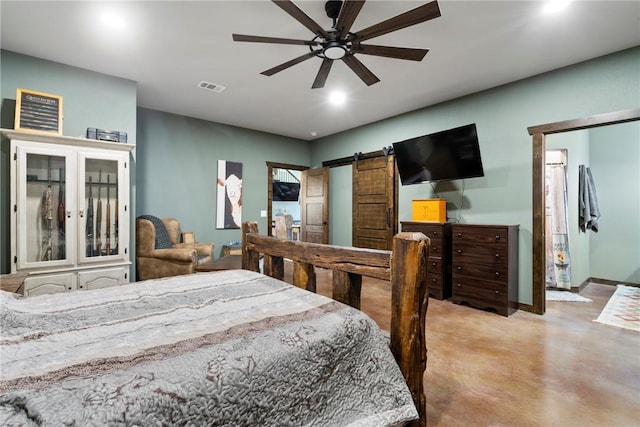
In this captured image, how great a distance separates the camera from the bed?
0.69 m

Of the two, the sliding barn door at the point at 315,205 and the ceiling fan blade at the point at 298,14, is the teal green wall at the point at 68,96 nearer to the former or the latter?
the ceiling fan blade at the point at 298,14

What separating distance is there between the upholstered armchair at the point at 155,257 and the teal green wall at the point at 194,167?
739mm

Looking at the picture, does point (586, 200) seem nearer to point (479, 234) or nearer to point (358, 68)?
point (479, 234)

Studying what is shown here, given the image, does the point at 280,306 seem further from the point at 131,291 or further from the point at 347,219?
the point at 347,219

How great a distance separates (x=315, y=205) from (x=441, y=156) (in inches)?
119

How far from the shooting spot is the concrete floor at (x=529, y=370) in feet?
5.41

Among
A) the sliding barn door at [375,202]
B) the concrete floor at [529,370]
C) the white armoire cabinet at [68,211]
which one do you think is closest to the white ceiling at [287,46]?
the white armoire cabinet at [68,211]

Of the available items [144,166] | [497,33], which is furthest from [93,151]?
[497,33]

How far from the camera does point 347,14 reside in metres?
1.81

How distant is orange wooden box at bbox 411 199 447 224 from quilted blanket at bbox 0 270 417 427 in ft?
9.47

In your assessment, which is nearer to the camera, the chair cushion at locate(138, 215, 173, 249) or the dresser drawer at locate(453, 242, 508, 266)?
the dresser drawer at locate(453, 242, 508, 266)

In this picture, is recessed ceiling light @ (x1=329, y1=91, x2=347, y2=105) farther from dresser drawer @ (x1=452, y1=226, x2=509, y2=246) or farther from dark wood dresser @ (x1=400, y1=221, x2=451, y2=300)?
dresser drawer @ (x1=452, y1=226, x2=509, y2=246)

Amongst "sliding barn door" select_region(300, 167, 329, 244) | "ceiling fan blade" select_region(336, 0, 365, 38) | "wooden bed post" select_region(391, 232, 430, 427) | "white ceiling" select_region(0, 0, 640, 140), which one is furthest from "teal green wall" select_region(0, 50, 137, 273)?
"wooden bed post" select_region(391, 232, 430, 427)

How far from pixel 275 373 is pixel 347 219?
487cm
